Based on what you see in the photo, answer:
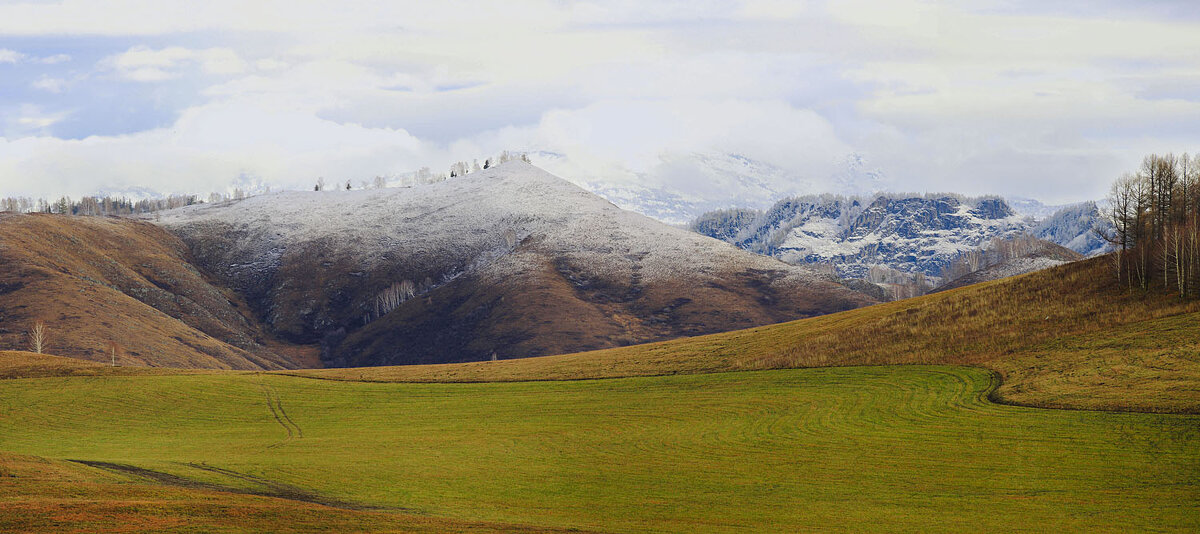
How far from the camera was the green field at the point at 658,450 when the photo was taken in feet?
135

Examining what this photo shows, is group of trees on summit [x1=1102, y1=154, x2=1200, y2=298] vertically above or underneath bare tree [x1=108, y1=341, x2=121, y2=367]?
above

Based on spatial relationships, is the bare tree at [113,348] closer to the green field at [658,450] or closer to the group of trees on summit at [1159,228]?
the green field at [658,450]

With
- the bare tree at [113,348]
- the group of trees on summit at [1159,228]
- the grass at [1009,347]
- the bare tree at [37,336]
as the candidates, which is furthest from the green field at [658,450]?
the bare tree at [37,336]

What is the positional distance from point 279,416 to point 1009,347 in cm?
5598

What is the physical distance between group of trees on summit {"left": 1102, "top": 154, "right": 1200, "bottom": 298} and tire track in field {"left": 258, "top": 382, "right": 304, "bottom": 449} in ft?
216

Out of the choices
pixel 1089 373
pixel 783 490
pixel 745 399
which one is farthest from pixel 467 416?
pixel 1089 373

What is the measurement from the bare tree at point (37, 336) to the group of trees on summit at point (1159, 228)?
5783 inches

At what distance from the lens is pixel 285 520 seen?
3697 cm

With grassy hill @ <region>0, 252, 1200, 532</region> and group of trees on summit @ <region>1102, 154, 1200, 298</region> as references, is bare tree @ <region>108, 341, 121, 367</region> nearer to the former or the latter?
grassy hill @ <region>0, 252, 1200, 532</region>

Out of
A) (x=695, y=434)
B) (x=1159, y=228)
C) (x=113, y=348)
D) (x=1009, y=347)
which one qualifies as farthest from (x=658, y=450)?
(x=113, y=348)

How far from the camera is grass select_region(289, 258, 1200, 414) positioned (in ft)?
197

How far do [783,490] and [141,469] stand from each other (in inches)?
1311

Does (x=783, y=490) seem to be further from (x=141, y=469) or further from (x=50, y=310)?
(x=50, y=310)

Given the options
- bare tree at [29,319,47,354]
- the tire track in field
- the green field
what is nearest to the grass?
the green field
